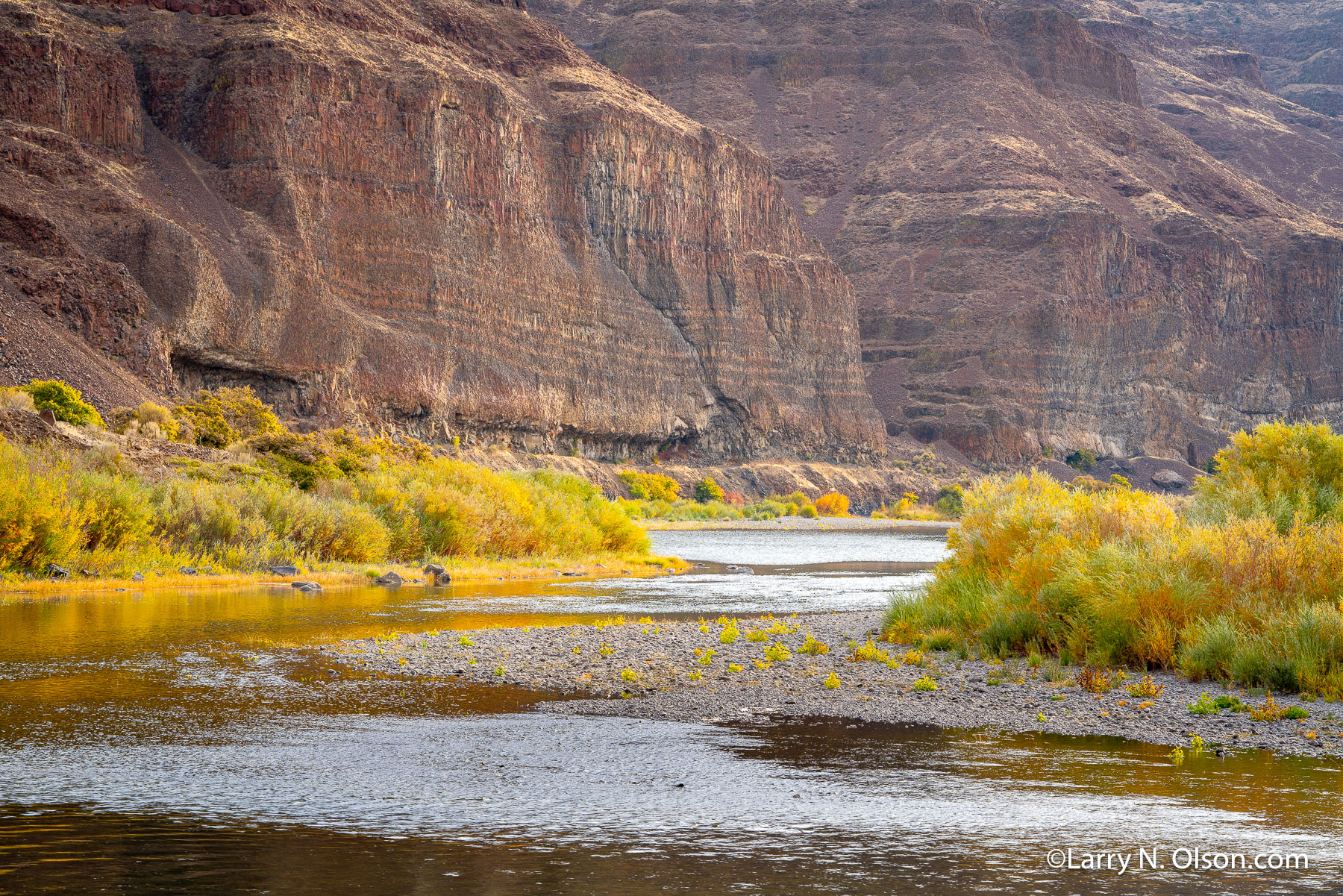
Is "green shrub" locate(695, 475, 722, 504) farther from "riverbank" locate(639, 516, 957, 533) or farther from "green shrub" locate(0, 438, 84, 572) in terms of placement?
"green shrub" locate(0, 438, 84, 572)

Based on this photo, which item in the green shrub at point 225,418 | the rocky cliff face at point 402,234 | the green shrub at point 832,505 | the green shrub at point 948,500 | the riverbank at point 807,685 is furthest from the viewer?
the green shrub at point 948,500

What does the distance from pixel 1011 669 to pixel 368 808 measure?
1106 cm

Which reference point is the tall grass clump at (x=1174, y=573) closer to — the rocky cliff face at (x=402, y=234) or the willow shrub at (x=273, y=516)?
the willow shrub at (x=273, y=516)

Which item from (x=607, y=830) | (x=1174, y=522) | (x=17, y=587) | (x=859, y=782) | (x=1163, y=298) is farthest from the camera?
(x=1163, y=298)

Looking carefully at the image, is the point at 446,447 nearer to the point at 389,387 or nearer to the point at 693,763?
the point at 389,387

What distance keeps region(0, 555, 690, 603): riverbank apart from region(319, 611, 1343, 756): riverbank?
1070cm

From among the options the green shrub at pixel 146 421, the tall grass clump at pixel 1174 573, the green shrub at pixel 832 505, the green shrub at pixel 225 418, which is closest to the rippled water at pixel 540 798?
the tall grass clump at pixel 1174 573

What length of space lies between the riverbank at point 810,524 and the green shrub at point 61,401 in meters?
47.2

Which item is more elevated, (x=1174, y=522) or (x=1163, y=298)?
(x=1163, y=298)

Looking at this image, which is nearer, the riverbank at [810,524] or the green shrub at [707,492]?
the riverbank at [810,524]

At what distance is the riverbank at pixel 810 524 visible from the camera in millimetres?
107556

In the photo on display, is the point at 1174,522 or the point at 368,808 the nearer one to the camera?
the point at 368,808

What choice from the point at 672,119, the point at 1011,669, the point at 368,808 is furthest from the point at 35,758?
the point at 672,119

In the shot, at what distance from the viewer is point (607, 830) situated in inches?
405
